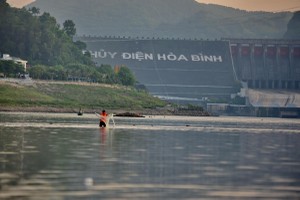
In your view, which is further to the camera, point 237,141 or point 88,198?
point 237,141

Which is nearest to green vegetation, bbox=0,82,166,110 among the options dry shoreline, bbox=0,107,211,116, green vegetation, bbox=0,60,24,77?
dry shoreline, bbox=0,107,211,116

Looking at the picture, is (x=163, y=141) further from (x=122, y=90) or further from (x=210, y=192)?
(x=122, y=90)

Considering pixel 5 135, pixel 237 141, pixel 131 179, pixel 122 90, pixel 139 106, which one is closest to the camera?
pixel 131 179

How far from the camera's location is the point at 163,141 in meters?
67.0

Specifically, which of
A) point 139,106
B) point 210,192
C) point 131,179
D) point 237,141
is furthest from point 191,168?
point 139,106

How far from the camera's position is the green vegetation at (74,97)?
154000 mm

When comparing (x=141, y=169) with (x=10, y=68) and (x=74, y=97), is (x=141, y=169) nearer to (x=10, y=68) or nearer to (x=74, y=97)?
(x=74, y=97)

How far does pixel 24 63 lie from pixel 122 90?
18.1 meters

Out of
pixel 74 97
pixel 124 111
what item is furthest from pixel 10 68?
pixel 124 111

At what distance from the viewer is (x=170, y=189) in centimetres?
3625

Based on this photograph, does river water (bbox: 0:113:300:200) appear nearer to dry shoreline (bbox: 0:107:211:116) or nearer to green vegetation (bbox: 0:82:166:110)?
dry shoreline (bbox: 0:107:211:116)

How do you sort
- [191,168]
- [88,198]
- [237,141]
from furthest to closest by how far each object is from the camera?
[237,141] < [191,168] < [88,198]

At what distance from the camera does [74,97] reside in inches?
6526

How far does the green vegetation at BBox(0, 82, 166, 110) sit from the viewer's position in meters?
154
